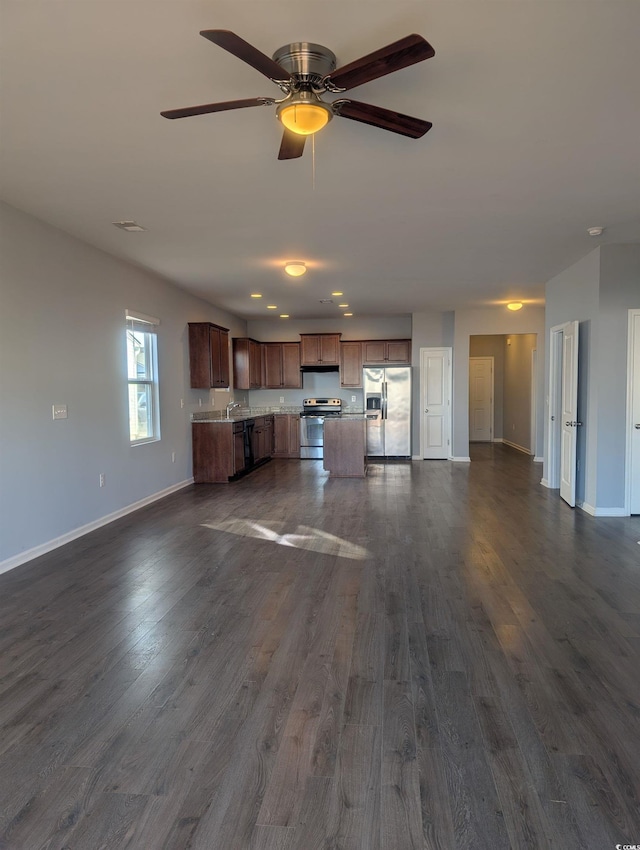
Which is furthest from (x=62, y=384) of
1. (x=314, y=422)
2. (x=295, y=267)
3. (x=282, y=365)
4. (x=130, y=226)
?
(x=282, y=365)

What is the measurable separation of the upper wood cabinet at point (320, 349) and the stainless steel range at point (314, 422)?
0.76 metres

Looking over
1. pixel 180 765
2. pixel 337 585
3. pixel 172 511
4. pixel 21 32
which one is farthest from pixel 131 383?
pixel 180 765

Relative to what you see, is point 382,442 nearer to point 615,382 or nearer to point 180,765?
point 615,382

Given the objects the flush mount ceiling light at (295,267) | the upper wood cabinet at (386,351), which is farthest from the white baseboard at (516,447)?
the flush mount ceiling light at (295,267)

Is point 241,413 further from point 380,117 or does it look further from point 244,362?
point 380,117

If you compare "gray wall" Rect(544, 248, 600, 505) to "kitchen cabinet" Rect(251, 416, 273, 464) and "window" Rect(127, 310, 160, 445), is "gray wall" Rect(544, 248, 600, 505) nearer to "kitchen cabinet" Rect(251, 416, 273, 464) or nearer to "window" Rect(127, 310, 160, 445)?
"window" Rect(127, 310, 160, 445)

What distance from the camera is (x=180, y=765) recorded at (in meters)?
1.77

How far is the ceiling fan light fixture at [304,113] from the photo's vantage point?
6.87 feet

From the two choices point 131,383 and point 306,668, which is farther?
point 131,383

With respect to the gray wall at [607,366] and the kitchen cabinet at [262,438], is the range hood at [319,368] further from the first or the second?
the gray wall at [607,366]

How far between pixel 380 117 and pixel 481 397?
10.7 m

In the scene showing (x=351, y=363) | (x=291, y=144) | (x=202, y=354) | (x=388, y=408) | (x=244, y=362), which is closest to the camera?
(x=291, y=144)

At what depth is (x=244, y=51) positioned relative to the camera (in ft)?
5.71

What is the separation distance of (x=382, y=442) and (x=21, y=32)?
320 inches
